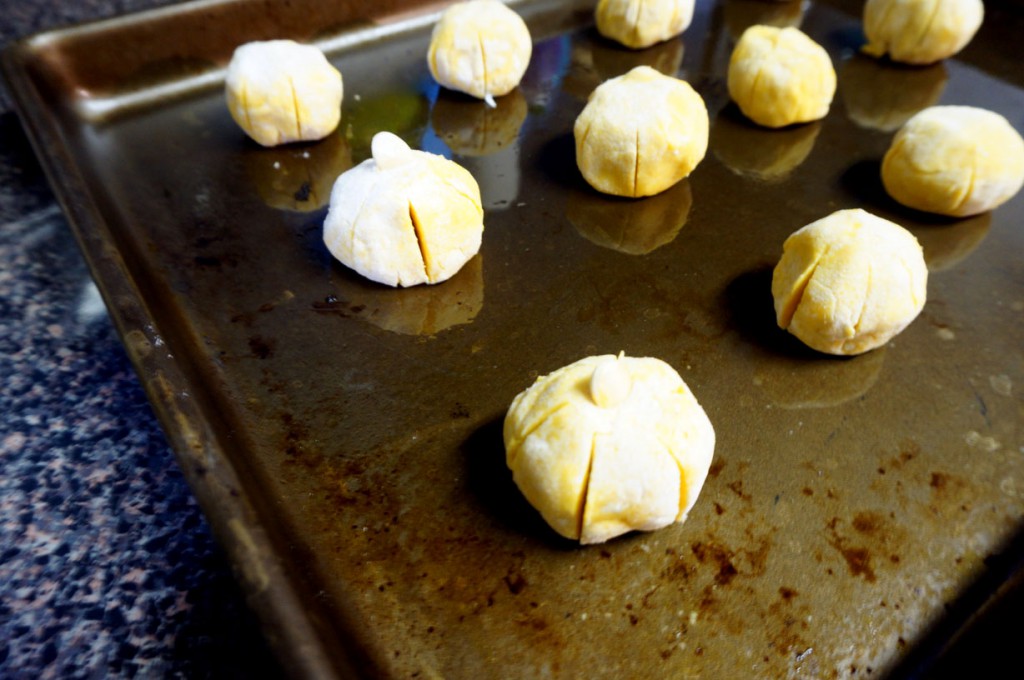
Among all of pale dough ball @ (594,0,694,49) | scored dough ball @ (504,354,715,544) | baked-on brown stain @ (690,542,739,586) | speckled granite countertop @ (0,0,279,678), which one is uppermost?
pale dough ball @ (594,0,694,49)

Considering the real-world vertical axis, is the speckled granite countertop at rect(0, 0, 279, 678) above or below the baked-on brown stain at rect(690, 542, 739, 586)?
below

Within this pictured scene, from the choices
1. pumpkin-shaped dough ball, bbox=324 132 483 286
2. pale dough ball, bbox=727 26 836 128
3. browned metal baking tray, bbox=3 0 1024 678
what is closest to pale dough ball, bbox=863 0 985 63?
browned metal baking tray, bbox=3 0 1024 678

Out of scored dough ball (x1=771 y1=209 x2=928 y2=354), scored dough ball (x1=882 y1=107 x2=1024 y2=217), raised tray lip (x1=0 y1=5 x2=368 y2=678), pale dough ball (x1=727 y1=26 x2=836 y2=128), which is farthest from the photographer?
pale dough ball (x1=727 y1=26 x2=836 y2=128)

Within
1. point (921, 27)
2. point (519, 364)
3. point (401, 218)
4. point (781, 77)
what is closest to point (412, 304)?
point (401, 218)

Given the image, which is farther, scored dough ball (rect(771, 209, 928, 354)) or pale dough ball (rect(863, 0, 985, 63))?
pale dough ball (rect(863, 0, 985, 63))

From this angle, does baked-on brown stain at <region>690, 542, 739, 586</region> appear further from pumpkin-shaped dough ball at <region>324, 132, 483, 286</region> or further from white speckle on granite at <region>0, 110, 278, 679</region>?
pumpkin-shaped dough ball at <region>324, 132, 483, 286</region>

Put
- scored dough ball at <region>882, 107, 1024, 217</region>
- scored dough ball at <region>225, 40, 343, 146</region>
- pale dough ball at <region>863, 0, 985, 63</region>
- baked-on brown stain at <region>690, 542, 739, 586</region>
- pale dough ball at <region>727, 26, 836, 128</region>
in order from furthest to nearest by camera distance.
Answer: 1. pale dough ball at <region>863, 0, 985, 63</region>
2. pale dough ball at <region>727, 26, 836, 128</region>
3. scored dough ball at <region>225, 40, 343, 146</region>
4. scored dough ball at <region>882, 107, 1024, 217</region>
5. baked-on brown stain at <region>690, 542, 739, 586</region>

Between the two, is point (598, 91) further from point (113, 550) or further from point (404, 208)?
point (113, 550)
